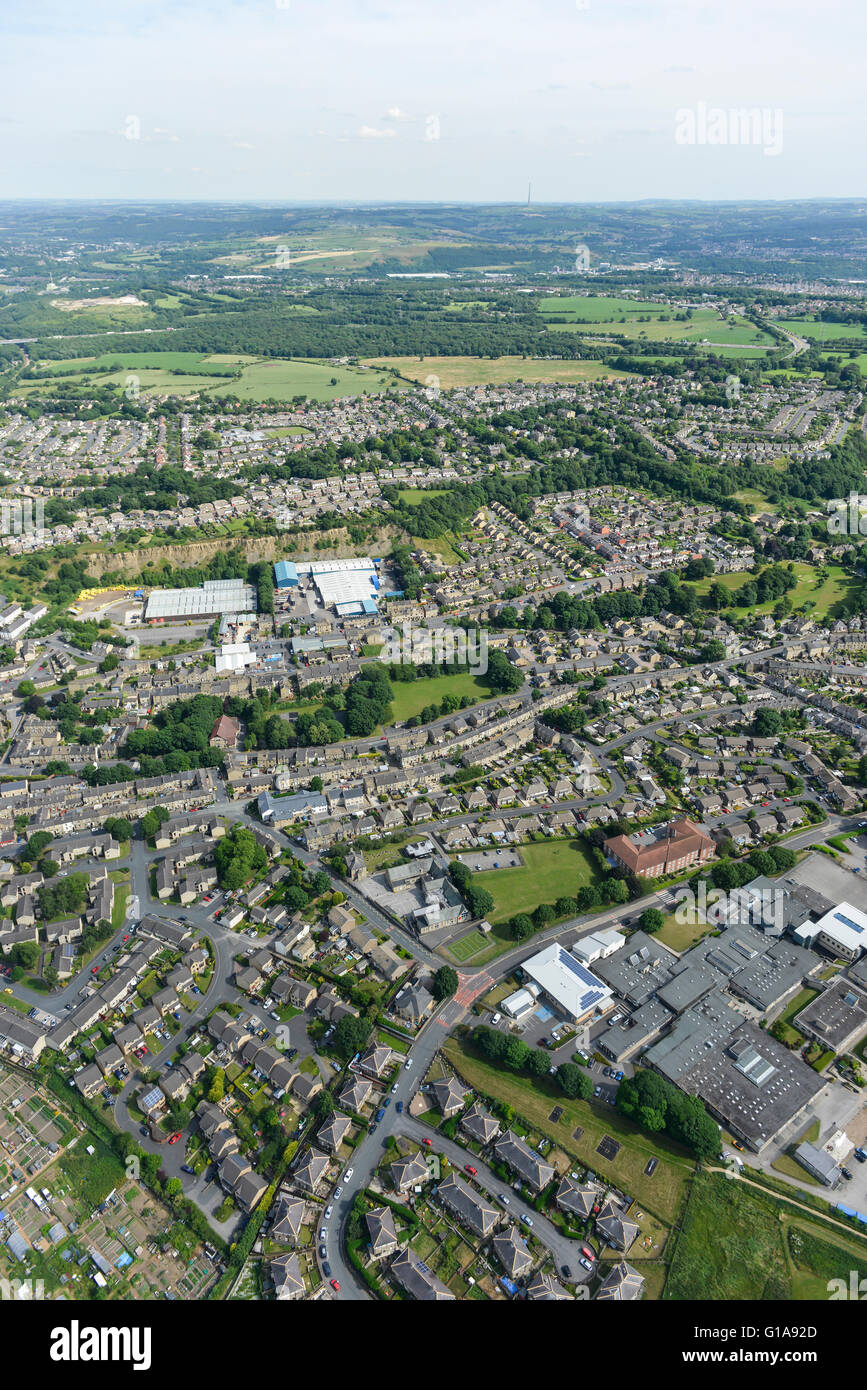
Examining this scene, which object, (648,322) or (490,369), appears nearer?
(490,369)

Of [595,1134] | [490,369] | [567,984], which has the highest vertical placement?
[490,369]

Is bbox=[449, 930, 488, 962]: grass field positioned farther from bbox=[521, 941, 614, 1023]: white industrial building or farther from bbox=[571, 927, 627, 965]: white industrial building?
bbox=[571, 927, 627, 965]: white industrial building

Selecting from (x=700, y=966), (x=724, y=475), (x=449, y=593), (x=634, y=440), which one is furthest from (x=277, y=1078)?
(x=634, y=440)

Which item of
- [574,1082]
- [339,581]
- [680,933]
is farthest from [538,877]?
[339,581]

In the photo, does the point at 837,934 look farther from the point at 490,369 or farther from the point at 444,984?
the point at 490,369

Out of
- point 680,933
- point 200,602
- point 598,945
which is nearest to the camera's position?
point 598,945

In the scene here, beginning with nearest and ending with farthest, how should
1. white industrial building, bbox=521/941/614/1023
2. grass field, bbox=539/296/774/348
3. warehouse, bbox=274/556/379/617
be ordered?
white industrial building, bbox=521/941/614/1023
warehouse, bbox=274/556/379/617
grass field, bbox=539/296/774/348

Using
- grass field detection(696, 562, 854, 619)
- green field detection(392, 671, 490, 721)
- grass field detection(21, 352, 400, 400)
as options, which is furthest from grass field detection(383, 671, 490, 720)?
grass field detection(21, 352, 400, 400)
